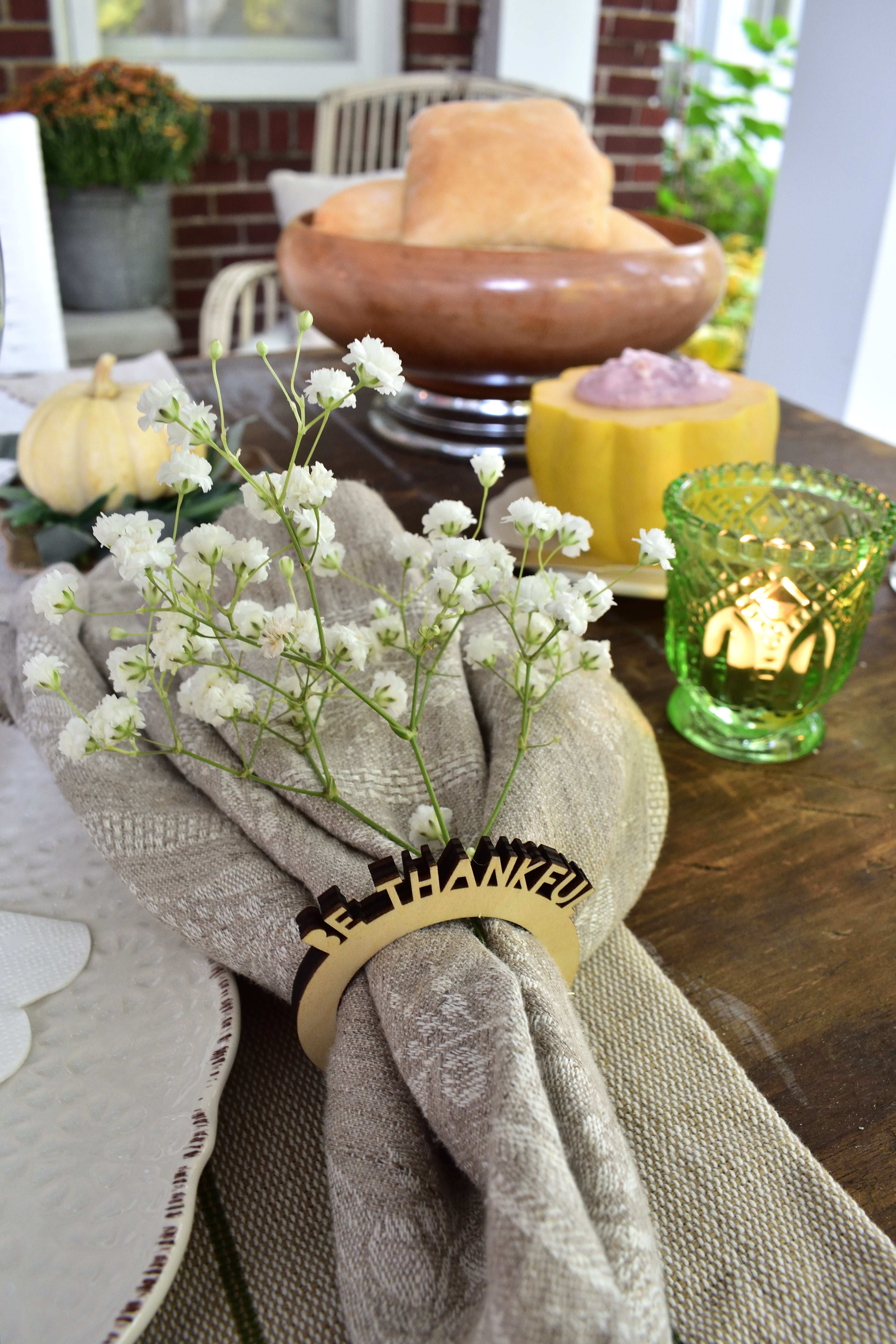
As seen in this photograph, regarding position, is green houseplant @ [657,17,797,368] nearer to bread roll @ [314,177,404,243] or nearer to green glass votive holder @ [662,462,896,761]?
bread roll @ [314,177,404,243]

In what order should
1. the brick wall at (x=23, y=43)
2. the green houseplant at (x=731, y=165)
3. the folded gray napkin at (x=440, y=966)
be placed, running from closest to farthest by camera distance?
1. the folded gray napkin at (x=440, y=966)
2. the brick wall at (x=23, y=43)
3. the green houseplant at (x=731, y=165)

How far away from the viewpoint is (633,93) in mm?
2859

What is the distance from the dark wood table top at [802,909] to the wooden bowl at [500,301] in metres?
0.31

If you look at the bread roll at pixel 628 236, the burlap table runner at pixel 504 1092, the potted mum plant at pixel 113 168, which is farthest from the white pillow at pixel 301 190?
the burlap table runner at pixel 504 1092

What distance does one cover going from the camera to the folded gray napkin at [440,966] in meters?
0.25

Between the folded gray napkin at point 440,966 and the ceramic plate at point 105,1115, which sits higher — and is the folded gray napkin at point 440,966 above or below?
above

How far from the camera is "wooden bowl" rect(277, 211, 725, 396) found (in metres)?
0.85

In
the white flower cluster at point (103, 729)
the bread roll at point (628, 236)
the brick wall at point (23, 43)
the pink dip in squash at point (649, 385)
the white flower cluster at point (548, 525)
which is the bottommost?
the white flower cluster at point (103, 729)

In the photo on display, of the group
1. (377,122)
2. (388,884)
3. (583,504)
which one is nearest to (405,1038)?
(388,884)

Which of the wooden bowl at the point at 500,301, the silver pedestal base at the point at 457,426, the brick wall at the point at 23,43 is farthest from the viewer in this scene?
the brick wall at the point at 23,43

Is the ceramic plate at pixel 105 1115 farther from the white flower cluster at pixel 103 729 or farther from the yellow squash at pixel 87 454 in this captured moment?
the yellow squash at pixel 87 454

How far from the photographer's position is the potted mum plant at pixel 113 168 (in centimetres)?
221

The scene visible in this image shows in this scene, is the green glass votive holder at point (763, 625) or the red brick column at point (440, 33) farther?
the red brick column at point (440, 33)

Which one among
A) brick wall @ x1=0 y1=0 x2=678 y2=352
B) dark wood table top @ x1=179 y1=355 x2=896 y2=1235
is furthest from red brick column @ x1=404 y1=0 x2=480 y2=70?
dark wood table top @ x1=179 y1=355 x2=896 y2=1235
